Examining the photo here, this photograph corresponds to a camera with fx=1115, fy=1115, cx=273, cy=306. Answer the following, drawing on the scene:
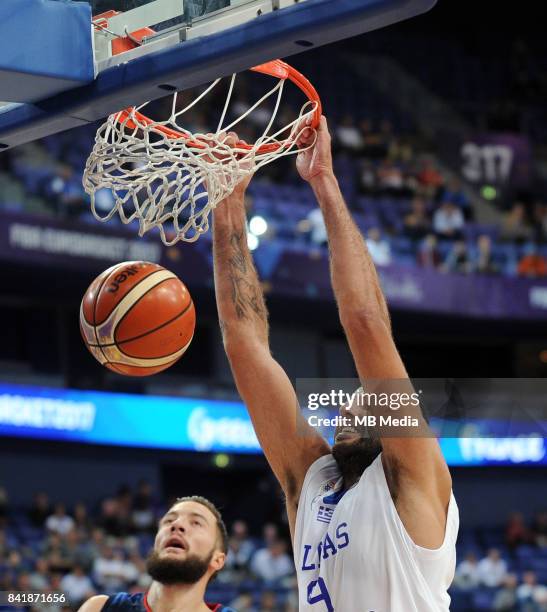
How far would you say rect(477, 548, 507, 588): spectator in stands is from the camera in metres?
12.2

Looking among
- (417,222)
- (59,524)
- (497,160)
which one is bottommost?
(59,524)

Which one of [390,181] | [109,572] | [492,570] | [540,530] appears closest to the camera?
[109,572]

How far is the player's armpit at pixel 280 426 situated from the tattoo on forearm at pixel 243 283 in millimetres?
233

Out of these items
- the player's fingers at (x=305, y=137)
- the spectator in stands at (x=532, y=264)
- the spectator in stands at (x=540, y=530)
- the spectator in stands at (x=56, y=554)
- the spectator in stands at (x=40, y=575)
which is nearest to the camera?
the player's fingers at (x=305, y=137)

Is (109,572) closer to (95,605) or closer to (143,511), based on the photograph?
(143,511)

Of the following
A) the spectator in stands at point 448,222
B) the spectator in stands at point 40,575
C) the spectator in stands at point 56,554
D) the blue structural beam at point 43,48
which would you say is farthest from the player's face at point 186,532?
the spectator in stands at point 448,222

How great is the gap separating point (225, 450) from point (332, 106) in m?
6.00

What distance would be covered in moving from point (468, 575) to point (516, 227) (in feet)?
17.6

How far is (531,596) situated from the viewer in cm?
1163

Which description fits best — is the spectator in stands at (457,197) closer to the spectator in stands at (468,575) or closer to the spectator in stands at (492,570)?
the spectator in stands at (492,570)

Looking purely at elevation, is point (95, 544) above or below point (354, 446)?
above

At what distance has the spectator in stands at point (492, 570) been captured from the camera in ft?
40.0

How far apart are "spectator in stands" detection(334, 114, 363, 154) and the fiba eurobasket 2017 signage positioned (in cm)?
205

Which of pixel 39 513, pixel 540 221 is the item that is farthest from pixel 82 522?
pixel 540 221
